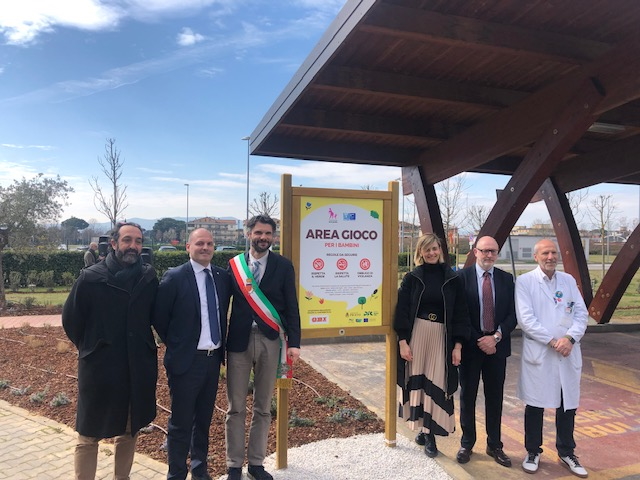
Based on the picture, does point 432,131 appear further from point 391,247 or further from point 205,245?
point 205,245

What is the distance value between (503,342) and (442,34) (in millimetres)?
3250

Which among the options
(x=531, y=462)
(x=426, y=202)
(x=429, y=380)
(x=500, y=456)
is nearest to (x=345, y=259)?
(x=429, y=380)

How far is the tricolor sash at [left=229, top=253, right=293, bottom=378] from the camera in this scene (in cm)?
339

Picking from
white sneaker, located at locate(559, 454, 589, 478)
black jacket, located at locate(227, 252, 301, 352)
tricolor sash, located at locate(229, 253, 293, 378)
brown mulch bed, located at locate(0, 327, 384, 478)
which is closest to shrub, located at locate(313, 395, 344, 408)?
brown mulch bed, located at locate(0, 327, 384, 478)

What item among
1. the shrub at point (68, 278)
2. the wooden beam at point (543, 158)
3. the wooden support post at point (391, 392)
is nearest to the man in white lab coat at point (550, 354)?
the wooden support post at point (391, 392)

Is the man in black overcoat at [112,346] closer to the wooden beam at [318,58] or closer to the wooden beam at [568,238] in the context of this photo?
the wooden beam at [318,58]

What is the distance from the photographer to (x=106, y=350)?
9.71 ft

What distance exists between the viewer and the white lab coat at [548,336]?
3.86 metres

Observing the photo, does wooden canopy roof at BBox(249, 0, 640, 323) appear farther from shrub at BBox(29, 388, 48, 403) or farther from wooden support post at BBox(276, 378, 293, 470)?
shrub at BBox(29, 388, 48, 403)

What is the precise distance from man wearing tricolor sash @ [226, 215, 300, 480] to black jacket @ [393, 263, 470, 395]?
999 millimetres

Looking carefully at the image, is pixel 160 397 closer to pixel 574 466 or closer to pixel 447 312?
pixel 447 312

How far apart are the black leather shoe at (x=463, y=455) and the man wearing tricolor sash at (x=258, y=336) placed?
1638mm

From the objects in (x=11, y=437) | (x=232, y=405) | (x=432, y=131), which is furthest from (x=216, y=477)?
(x=432, y=131)

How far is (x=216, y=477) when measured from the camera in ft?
11.6
